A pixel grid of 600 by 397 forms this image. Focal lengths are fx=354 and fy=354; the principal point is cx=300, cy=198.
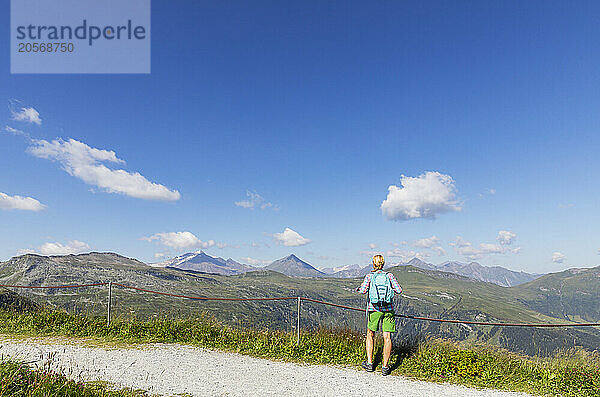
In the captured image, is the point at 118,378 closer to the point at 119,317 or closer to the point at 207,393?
the point at 207,393

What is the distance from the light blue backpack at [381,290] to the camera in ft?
29.1

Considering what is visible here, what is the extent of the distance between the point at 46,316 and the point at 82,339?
275 centimetres

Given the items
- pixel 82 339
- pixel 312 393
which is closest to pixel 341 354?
pixel 312 393

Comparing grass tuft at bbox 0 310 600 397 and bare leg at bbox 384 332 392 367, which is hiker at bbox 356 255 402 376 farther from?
grass tuft at bbox 0 310 600 397

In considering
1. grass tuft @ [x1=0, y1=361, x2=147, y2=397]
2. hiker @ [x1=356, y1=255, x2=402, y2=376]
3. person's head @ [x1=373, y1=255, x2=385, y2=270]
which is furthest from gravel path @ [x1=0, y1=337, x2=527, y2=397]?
person's head @ [x1=373, y1=255, x2=385, y2=270]

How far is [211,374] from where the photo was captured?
8.33 m

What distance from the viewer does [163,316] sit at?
1282cm

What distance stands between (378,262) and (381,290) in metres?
0.69

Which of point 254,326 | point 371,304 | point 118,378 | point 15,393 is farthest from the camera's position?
point 254,326

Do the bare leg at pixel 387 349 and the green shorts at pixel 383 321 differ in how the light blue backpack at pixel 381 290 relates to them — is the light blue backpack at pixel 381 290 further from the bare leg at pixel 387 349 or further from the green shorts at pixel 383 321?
the bare leg at pixel 387 349

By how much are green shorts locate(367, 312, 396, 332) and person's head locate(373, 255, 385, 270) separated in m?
1.14

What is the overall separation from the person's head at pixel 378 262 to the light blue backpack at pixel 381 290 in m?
0.22

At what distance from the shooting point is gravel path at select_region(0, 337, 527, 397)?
24.5ft

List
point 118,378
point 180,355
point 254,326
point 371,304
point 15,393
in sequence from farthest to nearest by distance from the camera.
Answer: point 254,326
point 180,355
point 371,304
point 118,378
point 15,393
